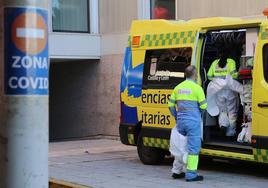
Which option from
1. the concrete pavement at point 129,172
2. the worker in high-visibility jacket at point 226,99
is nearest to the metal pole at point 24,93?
the concrete pavement at point 129,172

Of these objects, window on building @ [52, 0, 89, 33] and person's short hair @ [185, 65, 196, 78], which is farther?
window on building @ [52, 0, 89, 33]

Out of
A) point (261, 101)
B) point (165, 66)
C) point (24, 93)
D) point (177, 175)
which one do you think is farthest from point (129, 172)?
point (24, 93)

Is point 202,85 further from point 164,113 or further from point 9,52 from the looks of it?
point 9,52

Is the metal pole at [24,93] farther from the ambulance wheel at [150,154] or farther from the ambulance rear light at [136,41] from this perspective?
the ambulance rear light at [136,41]

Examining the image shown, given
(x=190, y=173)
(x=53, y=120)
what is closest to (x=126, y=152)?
(x=190, y=173)

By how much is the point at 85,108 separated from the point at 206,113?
316 inches

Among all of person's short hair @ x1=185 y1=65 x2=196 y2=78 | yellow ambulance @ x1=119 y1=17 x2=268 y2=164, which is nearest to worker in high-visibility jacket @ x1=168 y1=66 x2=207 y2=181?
person's short hair @ x1=185 y1=65 x2=196 y2=78

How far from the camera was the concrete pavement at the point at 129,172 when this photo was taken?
8086mm

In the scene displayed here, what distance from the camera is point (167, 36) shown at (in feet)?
31.3

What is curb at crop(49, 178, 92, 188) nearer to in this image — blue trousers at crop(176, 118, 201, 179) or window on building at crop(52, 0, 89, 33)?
blue trousers at crop(176, 118, 201, 179)

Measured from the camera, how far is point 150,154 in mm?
9906

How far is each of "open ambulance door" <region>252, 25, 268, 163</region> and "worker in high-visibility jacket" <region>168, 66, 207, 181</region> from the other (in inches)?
28.4

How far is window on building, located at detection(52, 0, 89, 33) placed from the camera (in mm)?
16314

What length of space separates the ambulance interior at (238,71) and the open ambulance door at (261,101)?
0.25m
